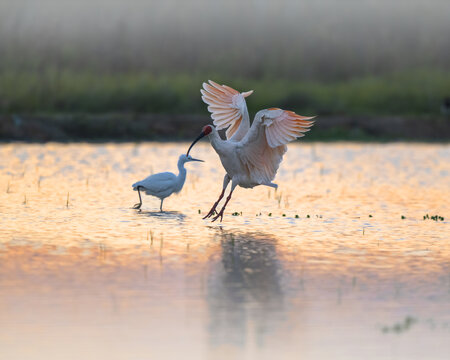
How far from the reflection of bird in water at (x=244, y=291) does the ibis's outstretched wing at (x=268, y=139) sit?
1.45 meters

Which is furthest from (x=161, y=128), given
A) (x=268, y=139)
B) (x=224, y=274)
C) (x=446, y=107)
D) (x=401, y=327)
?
(x=401, y=327)

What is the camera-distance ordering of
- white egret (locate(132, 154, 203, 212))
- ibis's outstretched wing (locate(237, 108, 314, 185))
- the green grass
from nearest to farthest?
ibis's outstretched wing (locate(237, 108, 314, 185)) → white egret (locate(132, 154, 203, 212)) → the green grass

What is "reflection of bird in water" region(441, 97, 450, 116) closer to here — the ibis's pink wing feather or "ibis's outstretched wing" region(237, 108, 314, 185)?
"ibis's outstretched wing" region(237, 108, 314, 185)

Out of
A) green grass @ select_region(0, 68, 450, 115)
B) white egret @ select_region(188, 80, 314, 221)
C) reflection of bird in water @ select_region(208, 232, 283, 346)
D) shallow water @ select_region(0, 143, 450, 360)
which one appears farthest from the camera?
green grass @ select_region(0, 68, 450, 115)

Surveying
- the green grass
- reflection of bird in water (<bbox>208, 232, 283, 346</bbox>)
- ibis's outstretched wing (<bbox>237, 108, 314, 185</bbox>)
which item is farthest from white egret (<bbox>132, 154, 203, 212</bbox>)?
the green grass

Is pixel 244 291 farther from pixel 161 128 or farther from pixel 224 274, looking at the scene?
pixel 161 128

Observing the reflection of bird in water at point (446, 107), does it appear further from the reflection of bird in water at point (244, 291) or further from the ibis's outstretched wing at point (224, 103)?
the reflection of bird in water at point (244, 291)

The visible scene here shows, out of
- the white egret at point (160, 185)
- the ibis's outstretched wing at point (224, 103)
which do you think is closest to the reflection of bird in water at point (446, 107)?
the ibis's outstretched wing at point (224, 103)

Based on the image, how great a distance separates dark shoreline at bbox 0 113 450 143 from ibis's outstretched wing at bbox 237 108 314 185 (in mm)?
13490

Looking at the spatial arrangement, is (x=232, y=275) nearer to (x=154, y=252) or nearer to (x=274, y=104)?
(x=154, y=252)

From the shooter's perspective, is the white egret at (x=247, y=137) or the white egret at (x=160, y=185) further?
the white egret at (x=160, y=185)

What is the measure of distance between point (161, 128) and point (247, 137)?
14.7 m

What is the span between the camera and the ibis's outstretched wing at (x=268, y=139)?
10.1 m

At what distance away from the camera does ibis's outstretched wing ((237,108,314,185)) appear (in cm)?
1010
